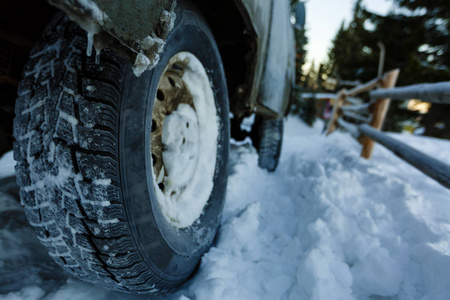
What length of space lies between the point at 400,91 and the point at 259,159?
1369mm

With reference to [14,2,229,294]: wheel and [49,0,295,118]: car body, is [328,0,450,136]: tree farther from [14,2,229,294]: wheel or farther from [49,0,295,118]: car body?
[14,2,229,294]: wheel

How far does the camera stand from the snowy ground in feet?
2.70

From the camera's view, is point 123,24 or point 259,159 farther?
point 259,159

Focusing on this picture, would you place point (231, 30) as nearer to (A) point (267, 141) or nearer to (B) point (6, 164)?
(B) point (6, 164)

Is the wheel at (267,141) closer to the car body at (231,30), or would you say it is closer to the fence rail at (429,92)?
the car body at (231,30)

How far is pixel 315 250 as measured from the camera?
0.97 m

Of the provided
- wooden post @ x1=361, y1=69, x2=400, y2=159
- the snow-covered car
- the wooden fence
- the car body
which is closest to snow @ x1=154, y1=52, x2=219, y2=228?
the snow-covered car

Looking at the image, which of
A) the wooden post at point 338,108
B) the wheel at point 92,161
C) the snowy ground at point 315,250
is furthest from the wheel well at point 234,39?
the wooden post at point 338,108

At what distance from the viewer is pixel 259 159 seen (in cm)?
237

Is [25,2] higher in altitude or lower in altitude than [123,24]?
higher

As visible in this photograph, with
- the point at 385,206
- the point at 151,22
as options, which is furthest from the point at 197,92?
the point at 385,206

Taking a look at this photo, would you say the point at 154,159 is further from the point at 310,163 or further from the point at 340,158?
the point at 340,158

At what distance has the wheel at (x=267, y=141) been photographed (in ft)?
7.75

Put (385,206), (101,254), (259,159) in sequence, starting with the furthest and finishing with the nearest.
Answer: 1. (259,159)
2. (385,206)
3. (101,254)
